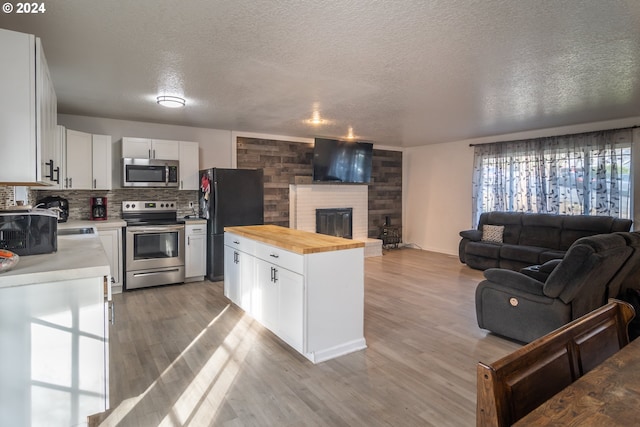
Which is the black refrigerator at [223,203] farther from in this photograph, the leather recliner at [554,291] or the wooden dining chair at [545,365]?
the wooden dining chair at [545,365]

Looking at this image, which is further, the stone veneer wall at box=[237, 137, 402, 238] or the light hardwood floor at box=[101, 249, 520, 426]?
the stone veneer wall at box=[237, 137, 402, 238]

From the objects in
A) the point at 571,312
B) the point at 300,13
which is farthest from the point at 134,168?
the point at 571,312

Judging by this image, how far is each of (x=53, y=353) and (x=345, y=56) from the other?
2707 mm

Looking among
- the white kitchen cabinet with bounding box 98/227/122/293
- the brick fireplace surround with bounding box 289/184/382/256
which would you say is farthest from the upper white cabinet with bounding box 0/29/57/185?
the brick fireplace surround with bounding box 289/184/382/256

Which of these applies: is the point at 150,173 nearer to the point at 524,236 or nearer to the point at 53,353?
the point at 53,353

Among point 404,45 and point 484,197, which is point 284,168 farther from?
point 404,45

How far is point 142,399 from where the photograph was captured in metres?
2.34

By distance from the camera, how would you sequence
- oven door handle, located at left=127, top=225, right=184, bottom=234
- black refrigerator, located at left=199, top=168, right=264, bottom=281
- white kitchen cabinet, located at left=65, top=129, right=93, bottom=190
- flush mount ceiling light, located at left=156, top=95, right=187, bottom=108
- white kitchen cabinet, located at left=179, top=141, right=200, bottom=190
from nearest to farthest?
flush mount ceiling light, located at left=156, top=95, right=187, bottom=108
white kitchen cabinet, located at left=65, top=129, right=93, bottom=190
oven door handle, located at left=127, top=225, right=184, bottom=234
black refrigerator, located at left=199, top=168, right=264, bottom=281
white kitchen cabinet, located at left=179, top=141, right=200, bottom=190

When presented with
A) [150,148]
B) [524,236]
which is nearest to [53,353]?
[150,148]

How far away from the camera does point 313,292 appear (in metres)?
2.82

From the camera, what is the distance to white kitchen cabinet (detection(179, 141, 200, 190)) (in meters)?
5.46

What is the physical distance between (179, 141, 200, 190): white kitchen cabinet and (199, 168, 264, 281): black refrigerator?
0.37 ft

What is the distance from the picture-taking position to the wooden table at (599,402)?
83cm

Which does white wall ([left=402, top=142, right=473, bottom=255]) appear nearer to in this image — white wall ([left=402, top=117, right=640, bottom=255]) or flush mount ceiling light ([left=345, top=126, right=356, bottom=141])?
white wall ([left=402, top=117, right=640, bottom=255])
